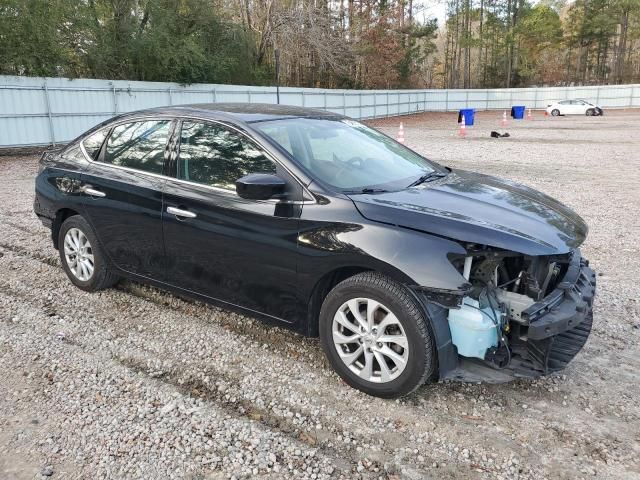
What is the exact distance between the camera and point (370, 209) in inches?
126

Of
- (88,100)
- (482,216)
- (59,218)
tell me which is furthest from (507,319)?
(88,100)

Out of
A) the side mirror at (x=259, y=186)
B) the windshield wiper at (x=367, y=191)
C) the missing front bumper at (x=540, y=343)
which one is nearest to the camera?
the missing front bumper at (x=540, y=343)

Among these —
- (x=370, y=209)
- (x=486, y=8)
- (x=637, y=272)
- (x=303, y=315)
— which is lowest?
(x=637, y=272)

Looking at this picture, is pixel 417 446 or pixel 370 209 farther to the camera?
pixel 370 209

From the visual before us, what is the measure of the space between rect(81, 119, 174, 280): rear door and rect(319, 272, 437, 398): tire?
1.60 metres

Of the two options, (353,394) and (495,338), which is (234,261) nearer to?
(353,394)

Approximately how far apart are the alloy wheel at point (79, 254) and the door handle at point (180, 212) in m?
1.24

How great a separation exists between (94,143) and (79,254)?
100cm

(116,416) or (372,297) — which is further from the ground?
(372,297)

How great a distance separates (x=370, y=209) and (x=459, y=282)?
686mm

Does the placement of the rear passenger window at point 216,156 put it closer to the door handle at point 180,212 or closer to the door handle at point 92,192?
the door handle at point 180,212

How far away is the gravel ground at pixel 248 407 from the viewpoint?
2680mm

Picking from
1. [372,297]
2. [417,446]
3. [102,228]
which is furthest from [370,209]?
[102,228]

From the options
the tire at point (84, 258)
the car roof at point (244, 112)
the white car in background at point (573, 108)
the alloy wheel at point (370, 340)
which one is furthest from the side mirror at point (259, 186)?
the white car in background at point (573, 108)
